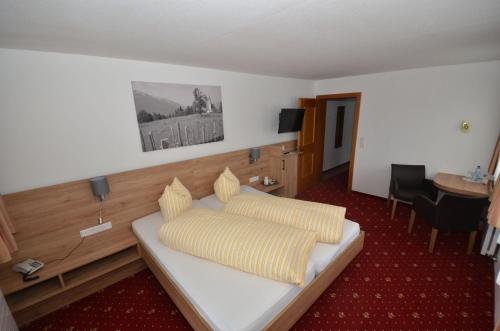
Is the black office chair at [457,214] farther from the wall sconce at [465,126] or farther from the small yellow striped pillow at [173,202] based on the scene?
the small yellow striped pillow at [173,202]

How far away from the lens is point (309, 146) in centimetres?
479

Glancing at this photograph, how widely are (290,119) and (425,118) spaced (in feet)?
7.32

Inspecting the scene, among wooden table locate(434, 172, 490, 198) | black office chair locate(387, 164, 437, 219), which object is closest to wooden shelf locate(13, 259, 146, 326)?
black office chair locate(387, 164, 437, 219)

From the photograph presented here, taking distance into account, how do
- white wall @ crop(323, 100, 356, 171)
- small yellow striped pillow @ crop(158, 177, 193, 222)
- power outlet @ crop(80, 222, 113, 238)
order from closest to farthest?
power outlet @ crop(80, 222, 113, 238) → small yellow striped pillow @ crop(158, 177, 193, 222) → white wall @ crop(323, 100, 356, 171)

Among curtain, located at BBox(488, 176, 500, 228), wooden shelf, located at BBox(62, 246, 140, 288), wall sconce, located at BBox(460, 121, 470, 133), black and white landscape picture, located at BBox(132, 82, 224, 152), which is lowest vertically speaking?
wooden shelf, located at BBox(62, 246, 140, 288)

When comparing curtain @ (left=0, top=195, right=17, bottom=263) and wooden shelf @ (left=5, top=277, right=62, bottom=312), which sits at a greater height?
curtain @ (left=0, top=195, right=17, bottom=263)

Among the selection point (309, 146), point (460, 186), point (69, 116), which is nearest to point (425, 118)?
point (460, 186)

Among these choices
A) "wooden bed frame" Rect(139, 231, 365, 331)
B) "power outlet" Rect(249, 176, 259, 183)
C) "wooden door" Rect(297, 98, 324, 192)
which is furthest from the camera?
"wooden door" Rect(297, 98, 324, 192)

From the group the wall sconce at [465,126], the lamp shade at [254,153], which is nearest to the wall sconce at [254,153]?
the lamp shade at [254,153]

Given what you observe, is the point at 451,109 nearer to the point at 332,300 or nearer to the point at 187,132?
the point at 332,300

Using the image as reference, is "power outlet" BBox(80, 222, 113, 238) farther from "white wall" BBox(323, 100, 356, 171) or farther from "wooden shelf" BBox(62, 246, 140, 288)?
"white wall" BBox(323, 100, 356, 171)

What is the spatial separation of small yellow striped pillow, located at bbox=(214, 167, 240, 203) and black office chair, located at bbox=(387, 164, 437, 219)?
2.63m

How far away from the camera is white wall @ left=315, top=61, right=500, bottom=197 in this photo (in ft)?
9.84

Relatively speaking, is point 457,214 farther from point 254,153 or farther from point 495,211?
point 254,153
